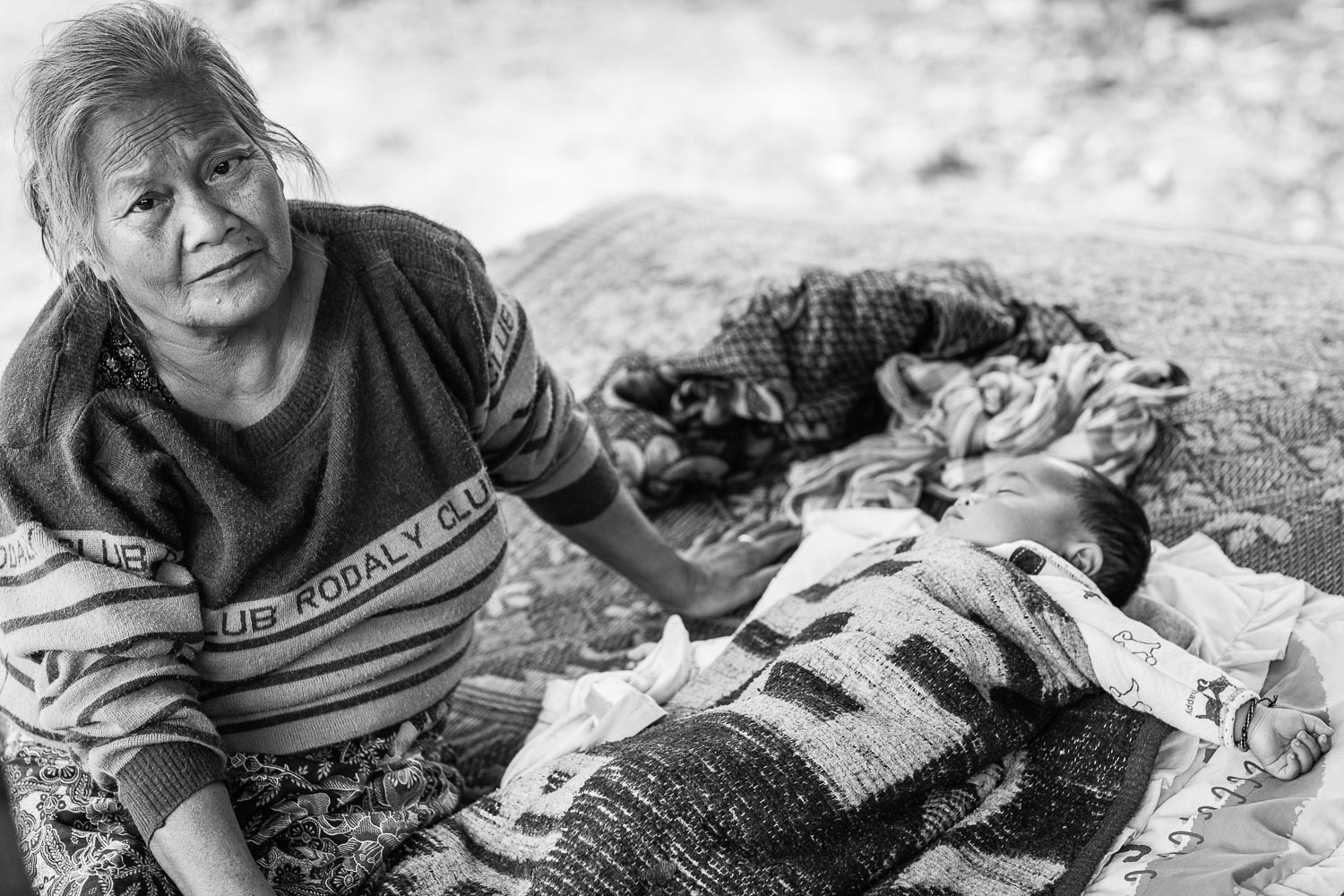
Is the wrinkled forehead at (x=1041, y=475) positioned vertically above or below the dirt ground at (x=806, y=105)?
above

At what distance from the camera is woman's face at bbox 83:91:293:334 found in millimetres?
1343

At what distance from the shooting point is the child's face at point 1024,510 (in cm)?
175

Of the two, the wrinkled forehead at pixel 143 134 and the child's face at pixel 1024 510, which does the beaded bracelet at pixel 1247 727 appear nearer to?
the child's face at pixel 1024 510

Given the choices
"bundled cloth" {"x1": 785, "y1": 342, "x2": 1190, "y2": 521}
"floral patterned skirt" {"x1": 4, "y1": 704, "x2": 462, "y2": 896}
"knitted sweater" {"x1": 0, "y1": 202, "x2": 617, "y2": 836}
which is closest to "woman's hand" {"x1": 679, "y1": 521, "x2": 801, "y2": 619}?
"bundled cloth" {"x1": 785, "y1": 342, "x2": 1190, "y2": 521}

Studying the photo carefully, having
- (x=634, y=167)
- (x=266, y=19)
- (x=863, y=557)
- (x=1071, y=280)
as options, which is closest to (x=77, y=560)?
(x=863, y=557)

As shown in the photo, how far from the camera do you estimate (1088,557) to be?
170 cm

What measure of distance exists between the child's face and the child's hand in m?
0.37

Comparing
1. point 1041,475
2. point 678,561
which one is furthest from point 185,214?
point 1041,475

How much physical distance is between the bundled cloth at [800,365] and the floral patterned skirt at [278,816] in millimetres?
853

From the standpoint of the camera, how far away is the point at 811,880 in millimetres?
1339

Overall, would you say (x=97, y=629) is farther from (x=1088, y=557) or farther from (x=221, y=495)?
(x=1088, y=557)

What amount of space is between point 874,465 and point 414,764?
0.96 meters

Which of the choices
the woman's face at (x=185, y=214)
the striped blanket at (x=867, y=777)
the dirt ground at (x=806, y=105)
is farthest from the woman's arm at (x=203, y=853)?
the dirt ground at (x=806, y=105)

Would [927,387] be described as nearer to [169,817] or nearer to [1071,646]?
[1071,646]
